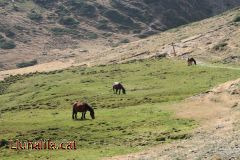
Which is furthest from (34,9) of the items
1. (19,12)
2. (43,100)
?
(43,100)

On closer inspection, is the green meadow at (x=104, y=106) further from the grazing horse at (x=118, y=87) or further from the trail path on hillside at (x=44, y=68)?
the trail path on hillside at (x=44, y=68)

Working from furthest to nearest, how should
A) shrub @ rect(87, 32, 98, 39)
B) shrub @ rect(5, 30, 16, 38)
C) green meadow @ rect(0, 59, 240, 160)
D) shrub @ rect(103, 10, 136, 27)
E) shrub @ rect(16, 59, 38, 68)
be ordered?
shrub @ rect(103, 10, 136, 27) → shrub @ rect(87, 32, 98, 39) → shrub @ rect(5, 30, 16, 38) → shrub @ rect(16, 59, 38, 68) → green meadow @ rect(0, 59, 240, 160)

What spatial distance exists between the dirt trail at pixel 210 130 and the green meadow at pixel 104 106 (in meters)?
1.66

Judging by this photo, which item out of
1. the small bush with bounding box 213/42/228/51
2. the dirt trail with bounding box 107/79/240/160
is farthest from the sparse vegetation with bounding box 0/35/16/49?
the dirt trail with bounding box 107/79/240/160

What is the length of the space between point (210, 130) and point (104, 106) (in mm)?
22533

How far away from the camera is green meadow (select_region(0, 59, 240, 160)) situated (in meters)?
44.6

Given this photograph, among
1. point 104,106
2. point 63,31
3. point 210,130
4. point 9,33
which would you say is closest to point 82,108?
point 104,106

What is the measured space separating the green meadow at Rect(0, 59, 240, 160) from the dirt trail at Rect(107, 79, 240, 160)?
1656 millimetres

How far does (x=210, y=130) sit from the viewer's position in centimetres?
4381

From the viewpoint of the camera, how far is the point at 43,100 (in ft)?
245

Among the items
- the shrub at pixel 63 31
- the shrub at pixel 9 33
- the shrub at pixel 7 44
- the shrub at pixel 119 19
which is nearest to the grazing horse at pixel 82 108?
the shrub at pixel 7 44

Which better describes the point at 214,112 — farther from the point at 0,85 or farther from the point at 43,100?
the point at 0,85

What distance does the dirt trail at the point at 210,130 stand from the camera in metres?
36.2

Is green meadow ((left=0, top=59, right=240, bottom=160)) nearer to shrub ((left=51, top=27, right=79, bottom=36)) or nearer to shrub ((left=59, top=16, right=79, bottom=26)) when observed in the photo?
shrub ((left=51, top=27, right=79, bottom=36))
